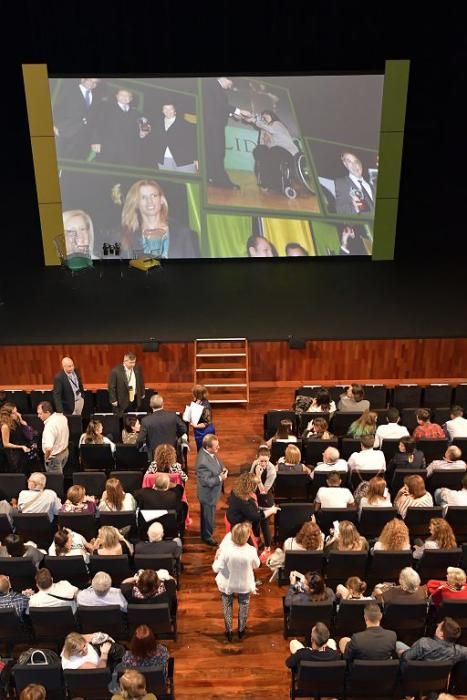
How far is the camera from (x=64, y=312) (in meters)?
10.9

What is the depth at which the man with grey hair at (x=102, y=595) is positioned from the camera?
5215 millimetres

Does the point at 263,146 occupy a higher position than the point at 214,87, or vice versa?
the point at 214,87

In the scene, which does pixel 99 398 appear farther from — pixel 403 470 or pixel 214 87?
pixel 214 87

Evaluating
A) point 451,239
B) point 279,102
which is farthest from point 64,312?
point 451,239

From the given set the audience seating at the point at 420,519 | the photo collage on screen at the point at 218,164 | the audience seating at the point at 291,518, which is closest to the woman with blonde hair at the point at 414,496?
the audience seating at the point at 420,519

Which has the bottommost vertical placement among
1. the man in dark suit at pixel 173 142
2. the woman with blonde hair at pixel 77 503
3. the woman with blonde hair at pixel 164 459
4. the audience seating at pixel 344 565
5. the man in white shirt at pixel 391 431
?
the audience seating at pixel 344 565

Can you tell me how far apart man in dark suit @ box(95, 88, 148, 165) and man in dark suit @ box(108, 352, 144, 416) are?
16.5ft

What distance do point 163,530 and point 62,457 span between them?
177cm

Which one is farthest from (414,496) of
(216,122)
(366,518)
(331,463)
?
(216,122)

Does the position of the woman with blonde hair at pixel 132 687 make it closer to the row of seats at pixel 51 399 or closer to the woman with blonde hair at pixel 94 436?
the woman with blonde hair at pixel 94 436

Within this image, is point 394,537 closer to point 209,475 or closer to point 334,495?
point 334,495

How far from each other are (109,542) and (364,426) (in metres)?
2.91

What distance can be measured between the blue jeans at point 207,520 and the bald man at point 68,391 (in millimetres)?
2063

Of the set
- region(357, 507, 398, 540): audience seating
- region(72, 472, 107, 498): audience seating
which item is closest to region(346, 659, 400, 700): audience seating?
region(357, 507, 398, 540): audience seating
